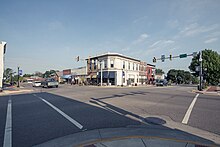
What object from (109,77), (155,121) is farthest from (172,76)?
(155,121)

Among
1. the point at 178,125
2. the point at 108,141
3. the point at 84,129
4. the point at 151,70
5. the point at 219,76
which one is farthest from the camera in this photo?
the point at 151,70

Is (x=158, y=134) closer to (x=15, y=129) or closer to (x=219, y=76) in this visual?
(x=15, y=129)

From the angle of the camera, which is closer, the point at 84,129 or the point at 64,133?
the point at 64,133

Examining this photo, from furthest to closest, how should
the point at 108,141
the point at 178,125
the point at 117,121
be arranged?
the point at 117,121
the point at 178,125
the point at 108,141

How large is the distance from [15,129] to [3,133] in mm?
411

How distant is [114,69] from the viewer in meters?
40.0

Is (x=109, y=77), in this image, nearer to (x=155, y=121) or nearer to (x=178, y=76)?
(x=155, y=121)

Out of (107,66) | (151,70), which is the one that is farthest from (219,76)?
(107,66)

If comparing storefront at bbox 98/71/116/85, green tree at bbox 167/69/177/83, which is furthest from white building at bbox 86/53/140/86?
green tree at bbox 167/69/177/83

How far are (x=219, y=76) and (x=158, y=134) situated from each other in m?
51.5

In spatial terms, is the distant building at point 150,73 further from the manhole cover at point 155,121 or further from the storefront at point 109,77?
the manhole cover at point 155,121

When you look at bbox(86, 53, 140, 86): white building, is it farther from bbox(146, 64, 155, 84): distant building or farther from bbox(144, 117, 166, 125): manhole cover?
bbox(144, 117, 166, 125): manhole cover

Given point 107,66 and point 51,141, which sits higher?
point 107,66

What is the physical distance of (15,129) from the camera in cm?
514
